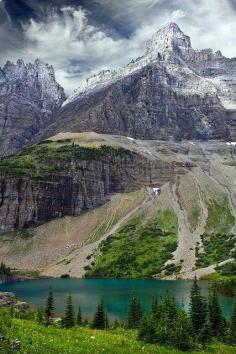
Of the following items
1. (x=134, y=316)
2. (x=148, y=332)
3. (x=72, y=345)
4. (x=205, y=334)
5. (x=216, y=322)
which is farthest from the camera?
(x=134, y=316)

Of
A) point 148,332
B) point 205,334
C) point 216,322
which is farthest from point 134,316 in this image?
point 148,332

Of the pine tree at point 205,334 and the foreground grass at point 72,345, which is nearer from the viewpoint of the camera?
the foreground grass at point 72,345

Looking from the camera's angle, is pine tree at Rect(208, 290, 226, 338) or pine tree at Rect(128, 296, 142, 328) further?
pine tree at Rect(128, 296, 142, 328)

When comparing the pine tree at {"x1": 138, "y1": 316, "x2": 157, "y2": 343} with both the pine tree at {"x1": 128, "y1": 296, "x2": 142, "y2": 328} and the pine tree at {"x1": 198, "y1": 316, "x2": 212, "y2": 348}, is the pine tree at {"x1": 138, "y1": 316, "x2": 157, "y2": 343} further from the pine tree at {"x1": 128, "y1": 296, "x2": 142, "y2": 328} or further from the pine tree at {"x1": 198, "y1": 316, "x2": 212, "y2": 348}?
the pine tree at {"x1": 128, "y1": 296, "x2": 142, "y2": 328}

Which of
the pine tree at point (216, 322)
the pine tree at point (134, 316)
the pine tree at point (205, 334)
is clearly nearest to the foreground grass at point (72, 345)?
the pine tree at point (205, 334)

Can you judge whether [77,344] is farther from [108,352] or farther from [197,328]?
[197,328]

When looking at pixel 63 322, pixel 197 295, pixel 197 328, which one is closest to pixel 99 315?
pixel 63 322

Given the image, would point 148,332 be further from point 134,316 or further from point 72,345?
point 134,316

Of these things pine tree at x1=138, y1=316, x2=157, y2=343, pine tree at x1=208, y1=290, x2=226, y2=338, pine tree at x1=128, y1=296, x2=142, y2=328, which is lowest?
pine tree at x1=128, y1=296, x2=142, y2=328

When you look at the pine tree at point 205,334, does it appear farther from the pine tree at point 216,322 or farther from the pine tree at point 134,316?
the pine tree at point 134,316

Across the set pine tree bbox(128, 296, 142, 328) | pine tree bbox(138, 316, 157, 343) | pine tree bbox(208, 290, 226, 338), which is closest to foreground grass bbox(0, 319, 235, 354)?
pine tree bbox(138, 316, 157, 343)

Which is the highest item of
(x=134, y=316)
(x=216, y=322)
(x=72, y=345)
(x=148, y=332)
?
(x=72, y=345)
